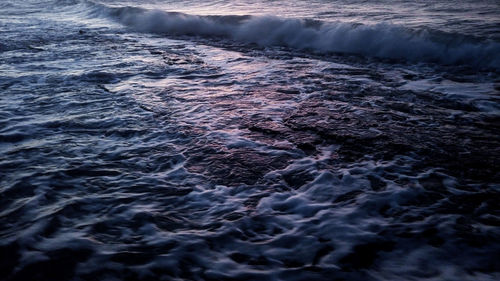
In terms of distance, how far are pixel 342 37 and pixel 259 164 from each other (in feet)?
23.6

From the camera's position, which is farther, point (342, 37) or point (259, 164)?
point (342, 37)

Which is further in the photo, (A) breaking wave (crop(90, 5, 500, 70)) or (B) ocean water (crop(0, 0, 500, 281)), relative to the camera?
(A) breaking wave (crop(90, 5, 500, 70))

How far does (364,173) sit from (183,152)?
78.2 inches

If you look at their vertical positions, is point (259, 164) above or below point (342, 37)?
below

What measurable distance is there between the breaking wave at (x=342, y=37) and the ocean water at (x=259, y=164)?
0.20 feet

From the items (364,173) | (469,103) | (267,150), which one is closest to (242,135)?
(267,150)

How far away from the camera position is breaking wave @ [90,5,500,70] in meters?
8.56

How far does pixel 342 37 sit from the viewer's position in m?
10.5

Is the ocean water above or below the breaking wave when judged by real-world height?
below

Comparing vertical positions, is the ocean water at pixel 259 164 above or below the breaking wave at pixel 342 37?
below

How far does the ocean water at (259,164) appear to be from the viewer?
9.63 feet

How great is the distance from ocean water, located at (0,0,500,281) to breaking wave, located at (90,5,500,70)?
61 mm

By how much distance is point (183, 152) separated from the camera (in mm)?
4664

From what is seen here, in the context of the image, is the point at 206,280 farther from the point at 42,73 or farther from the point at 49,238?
the point at 42,73
